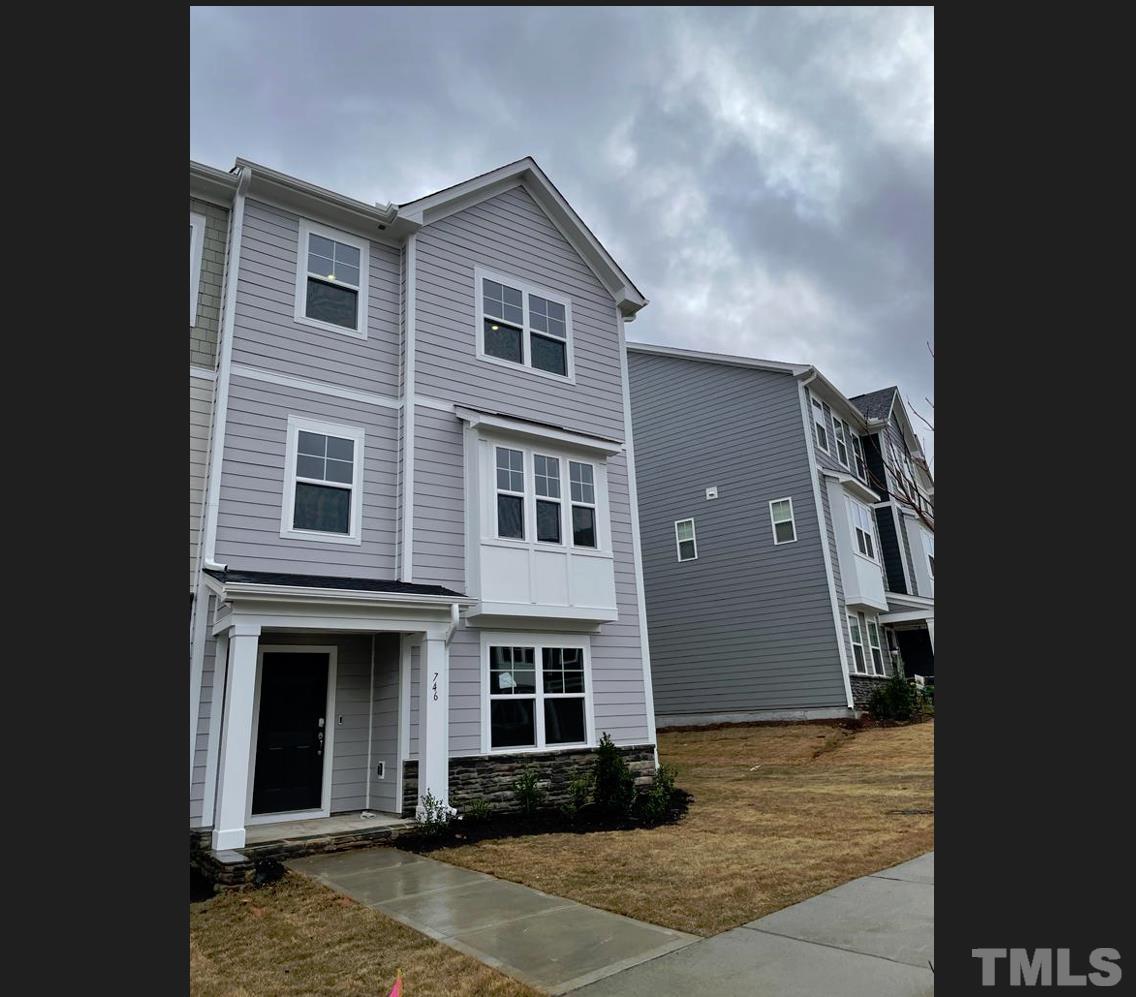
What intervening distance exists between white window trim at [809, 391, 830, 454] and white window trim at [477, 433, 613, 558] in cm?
906

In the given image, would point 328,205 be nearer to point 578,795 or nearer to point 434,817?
point 434,817

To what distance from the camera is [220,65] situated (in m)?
1.98

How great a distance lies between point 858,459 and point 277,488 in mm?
18062

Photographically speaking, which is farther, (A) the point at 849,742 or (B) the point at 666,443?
(B) the point at 666,443

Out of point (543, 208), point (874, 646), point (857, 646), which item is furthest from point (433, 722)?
point (874, 646)

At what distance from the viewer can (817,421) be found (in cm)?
2036

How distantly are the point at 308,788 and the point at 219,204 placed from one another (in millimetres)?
8041

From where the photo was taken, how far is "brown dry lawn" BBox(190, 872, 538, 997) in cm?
438

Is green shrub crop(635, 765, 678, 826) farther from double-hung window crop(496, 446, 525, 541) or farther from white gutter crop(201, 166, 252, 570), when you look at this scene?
white gutter crop(201, 166, 252, 570)

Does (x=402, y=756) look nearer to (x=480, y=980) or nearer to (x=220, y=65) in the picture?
(x=480, y=980)

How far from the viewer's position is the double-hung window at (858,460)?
22.8 m

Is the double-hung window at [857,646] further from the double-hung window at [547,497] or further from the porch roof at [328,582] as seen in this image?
the porch roof at [328,582]

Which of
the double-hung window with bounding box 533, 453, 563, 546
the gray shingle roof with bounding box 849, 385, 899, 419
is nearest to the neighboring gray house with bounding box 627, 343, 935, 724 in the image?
the gray shingle roof with bounding box 849, 385, 899, 419
